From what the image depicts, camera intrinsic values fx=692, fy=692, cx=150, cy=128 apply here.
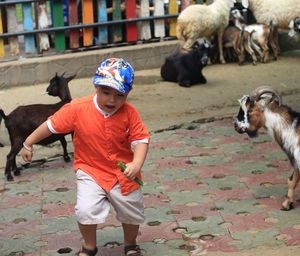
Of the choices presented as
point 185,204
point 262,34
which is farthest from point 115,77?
point 262,34

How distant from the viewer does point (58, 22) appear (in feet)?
33.5

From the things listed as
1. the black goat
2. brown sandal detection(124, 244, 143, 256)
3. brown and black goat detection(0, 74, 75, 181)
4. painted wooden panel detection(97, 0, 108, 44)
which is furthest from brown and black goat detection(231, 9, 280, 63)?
brown sandal detection(124, 244, 143, 256)

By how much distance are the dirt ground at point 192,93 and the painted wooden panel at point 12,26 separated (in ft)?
2.60

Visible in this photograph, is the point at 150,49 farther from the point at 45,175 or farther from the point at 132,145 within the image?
the point at 132,145

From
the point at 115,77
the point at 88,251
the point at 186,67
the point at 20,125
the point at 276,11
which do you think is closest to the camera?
the point at 115,77

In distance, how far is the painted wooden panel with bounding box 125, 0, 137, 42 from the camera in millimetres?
10578

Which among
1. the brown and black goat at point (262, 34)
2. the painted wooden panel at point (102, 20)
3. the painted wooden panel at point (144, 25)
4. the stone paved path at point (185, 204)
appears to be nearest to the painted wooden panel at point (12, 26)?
the painted wooden panel at point (102, 20)

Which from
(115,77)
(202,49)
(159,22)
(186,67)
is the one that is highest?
(115,77)

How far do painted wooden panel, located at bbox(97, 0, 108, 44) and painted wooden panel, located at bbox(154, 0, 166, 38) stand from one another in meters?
0.83

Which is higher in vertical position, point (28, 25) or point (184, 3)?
point (184, 3)

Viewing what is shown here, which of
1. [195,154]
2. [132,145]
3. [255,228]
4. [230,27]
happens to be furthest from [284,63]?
[132,145]

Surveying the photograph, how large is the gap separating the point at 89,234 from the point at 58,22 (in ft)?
21.3

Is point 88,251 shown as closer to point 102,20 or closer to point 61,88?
point 61,88

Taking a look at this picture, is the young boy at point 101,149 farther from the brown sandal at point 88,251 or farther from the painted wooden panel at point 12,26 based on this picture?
the painted wooden panel at point 12,26
